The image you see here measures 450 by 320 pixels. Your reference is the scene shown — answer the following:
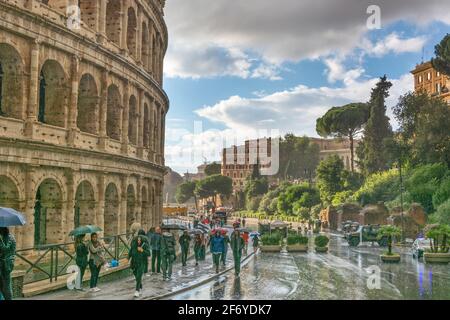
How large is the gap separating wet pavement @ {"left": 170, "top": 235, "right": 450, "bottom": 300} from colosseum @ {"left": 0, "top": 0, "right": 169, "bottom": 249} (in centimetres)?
769

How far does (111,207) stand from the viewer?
Answer: 27.0 metres

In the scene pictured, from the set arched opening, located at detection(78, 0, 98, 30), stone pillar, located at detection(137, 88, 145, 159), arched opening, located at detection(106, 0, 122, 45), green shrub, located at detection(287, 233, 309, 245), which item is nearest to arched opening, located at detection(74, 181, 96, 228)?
stone pillar, located at detection(137, 88, 145, 159)

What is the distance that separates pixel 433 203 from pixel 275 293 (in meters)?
32.2

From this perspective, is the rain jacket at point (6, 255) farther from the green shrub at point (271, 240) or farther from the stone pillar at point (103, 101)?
the green shrub at point (271, 240)

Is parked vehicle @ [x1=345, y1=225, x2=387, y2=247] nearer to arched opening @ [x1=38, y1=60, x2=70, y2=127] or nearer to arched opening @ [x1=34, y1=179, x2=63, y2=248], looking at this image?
arched opening @ [x1=34, y1=179, x2=63, y2=248]

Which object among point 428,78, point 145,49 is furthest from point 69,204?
point 428,78

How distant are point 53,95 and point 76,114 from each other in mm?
1198

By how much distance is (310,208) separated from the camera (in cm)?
7388

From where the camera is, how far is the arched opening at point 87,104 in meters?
24.9

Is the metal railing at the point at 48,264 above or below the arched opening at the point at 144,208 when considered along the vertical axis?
below

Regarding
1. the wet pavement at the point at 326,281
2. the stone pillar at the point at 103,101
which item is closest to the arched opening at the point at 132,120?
the stone pillar at the point at 103,101

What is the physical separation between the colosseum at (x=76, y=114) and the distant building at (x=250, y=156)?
279 ft

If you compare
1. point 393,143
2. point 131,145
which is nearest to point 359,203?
point 393,143

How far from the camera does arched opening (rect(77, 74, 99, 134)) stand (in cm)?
2491
